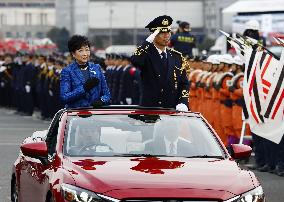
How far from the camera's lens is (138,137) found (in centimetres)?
1047

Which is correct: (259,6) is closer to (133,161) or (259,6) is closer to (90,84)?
(90,84)

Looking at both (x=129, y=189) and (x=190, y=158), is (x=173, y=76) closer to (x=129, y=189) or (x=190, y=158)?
(x=190, y=158)

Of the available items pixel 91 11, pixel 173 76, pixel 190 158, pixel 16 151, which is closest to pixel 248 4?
pixel 16 151

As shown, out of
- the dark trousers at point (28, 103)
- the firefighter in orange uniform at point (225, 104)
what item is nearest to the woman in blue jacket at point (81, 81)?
the firefighter in orange uniform at point (225, 104)

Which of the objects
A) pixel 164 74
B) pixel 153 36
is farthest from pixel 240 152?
pixel 164 74

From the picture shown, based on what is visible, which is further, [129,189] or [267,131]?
[267,131]

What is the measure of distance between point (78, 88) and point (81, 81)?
0.48 feet

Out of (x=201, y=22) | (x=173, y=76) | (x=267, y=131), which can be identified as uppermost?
(x=173, y=76)

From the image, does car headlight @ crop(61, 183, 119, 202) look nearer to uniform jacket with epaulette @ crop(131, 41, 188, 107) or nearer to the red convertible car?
the red convertible car

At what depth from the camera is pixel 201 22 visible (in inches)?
7854

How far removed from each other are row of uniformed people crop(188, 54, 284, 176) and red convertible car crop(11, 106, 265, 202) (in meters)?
8.31

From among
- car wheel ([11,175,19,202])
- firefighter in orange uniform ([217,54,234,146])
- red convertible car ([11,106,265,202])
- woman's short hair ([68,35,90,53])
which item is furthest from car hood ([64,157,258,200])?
firefighter in orange uniform ([217,54,234,146])

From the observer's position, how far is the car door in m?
10.4

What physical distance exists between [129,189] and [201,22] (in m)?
191
